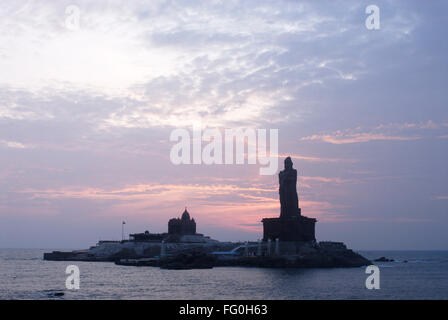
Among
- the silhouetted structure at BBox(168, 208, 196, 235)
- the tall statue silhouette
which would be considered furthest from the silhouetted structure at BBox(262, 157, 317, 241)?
the silhouetted structure at BBox(168, 208, 196, 235)

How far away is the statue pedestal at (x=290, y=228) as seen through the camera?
13050 cm

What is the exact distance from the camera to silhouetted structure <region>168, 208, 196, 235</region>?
171250mm

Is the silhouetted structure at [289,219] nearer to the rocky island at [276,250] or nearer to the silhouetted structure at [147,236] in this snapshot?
the rocky island at [276,250]

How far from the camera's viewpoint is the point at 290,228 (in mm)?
130875

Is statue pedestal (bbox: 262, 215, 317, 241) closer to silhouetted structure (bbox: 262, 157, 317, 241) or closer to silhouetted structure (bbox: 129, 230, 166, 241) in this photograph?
silhouetted structure (bbox: 262, 157, 317, 241)

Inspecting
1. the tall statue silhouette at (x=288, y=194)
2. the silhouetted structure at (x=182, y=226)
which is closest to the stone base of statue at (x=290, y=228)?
the tall statue silhouette at (x=288, y=194)

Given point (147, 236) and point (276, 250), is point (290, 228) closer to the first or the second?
point (276, 250)

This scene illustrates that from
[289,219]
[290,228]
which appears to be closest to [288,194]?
[289,219]

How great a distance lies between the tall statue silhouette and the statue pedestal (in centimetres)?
159

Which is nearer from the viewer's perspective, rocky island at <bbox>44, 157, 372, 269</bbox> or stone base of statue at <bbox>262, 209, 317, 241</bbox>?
rocky island at <bbox>44, 157, 372, 269</bbox>

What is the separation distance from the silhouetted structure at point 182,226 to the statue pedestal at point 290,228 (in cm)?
4095
